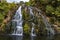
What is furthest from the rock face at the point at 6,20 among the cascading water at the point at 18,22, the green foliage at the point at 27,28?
the green foliage at the point at 27,28

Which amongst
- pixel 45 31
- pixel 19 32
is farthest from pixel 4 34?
pixel 45 31

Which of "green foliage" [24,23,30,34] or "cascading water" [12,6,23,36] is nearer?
"green foliage" [24,23,30,34]

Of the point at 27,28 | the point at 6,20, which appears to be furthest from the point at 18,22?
the point at 27,28

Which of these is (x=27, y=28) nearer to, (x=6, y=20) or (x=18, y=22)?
(x=18, y=22)

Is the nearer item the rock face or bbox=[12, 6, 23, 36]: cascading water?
bbox=[12, 6, 23, 36]: cascading water

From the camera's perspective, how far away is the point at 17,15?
979 inches

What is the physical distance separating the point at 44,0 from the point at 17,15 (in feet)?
9.88

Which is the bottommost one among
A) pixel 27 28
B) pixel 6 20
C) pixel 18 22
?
pixel 27 28

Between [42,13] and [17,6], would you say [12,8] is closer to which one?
[17,6]

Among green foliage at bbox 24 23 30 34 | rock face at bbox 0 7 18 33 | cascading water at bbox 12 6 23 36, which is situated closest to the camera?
green foliage at bbox 24 23 30 34

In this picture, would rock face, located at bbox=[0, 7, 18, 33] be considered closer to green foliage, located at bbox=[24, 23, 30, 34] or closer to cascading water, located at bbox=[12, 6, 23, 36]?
cascading water, located at bbox=[12, 6, 23, 36]

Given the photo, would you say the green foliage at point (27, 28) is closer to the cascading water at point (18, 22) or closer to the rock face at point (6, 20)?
the cascading water at point (18, 22)

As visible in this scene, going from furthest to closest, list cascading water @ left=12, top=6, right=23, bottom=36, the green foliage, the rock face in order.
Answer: the rock face
cascading water @ left=12, top=6, right=23, bottom=36
the green foliage

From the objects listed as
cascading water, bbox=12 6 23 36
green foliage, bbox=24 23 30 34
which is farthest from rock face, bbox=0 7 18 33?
green foliage, bbox=24 23 30 34
